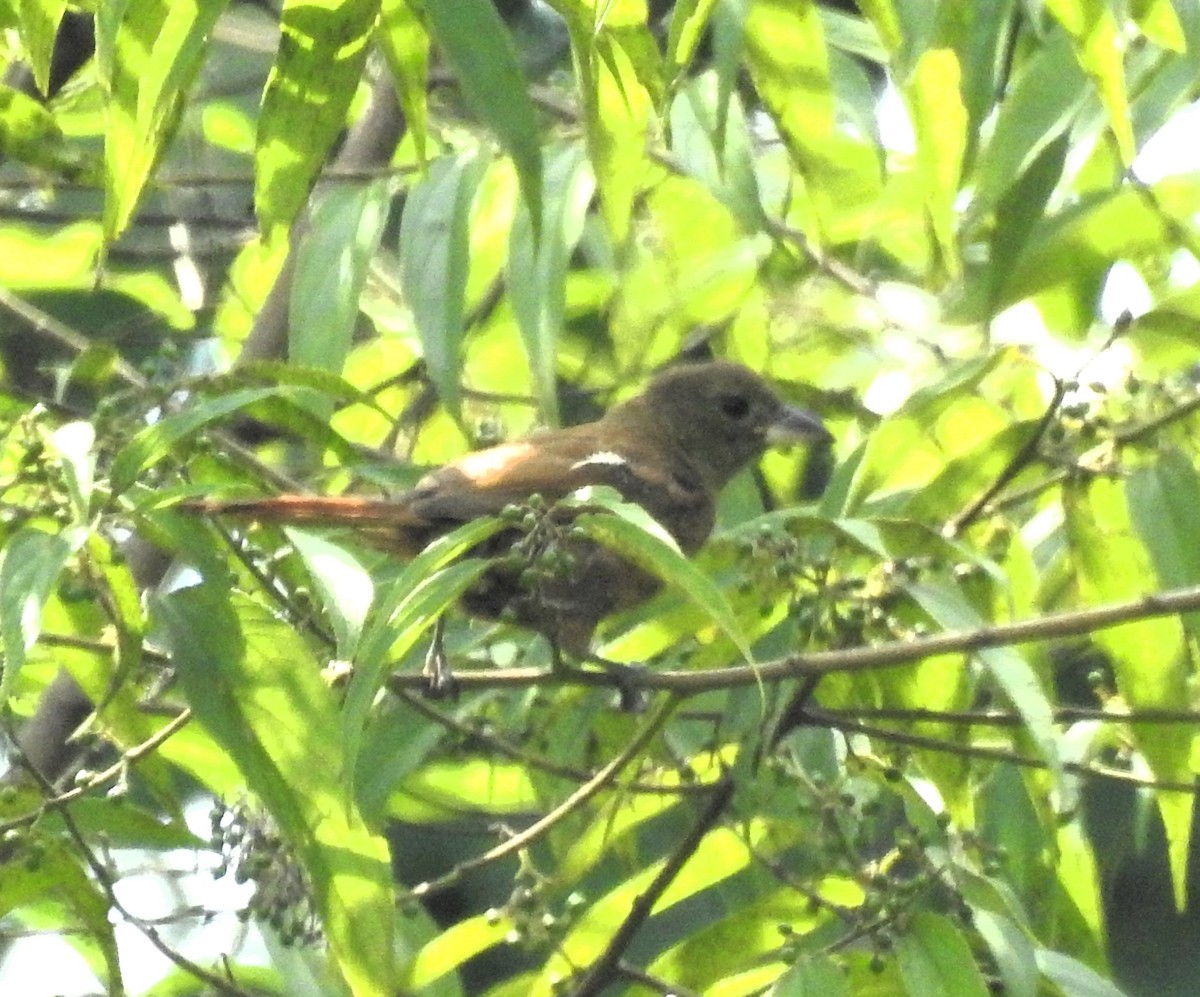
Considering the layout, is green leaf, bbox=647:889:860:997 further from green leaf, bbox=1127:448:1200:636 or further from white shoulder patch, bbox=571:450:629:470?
white shoulder patch, bbox=571:450:629:470

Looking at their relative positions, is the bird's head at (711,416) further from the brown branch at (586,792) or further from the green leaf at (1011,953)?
the green leaf at (1011,953)

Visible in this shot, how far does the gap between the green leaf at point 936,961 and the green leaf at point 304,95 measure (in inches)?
45.3

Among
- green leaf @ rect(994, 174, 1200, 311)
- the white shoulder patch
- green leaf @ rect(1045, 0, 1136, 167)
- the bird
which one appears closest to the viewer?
green leaf @ rect(1045, 0, 1136, 167)

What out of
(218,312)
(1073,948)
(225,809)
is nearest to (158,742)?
(225,809)

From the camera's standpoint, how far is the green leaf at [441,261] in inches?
117

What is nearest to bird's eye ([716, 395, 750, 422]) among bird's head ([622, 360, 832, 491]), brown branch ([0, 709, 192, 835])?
bird's head ([622, 360, 832, 491])

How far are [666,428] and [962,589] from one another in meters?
1.93

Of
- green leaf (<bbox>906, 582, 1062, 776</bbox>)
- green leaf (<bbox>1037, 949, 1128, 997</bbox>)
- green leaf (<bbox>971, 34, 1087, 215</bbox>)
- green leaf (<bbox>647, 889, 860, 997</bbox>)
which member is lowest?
green leaf (<bbox>1037, 949, 1128, 997</bbox>)

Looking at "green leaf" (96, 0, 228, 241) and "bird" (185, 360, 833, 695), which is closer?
"green leaf" (96, 0, 228, 241)

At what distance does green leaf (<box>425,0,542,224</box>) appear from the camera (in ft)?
6.80

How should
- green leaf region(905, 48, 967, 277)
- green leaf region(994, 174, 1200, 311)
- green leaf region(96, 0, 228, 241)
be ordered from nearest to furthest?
green leaf region(96, 0, 228, 241) < green leaf region(905, 48, 967, 277) < green leaf region(994, 174, 1200, 311)

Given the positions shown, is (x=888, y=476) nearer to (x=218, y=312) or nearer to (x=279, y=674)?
(x=279, y=674)

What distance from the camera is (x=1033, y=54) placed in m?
3.12

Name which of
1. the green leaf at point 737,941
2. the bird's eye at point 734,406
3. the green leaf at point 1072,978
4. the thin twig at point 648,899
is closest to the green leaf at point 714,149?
the thin twig at point 648,899
